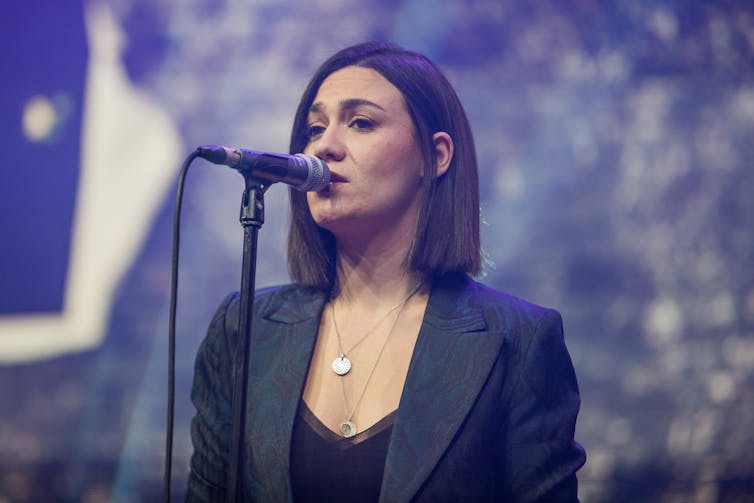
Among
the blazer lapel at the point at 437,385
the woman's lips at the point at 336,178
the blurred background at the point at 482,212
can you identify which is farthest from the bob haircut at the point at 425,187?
the blurred background at the point at 482,212

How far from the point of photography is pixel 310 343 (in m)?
1.88

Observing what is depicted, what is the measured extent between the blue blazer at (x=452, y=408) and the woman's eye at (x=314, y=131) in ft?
1.39

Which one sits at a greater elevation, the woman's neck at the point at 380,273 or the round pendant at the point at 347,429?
the woman's neck at the point at 380,273

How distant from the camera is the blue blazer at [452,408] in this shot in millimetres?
1661

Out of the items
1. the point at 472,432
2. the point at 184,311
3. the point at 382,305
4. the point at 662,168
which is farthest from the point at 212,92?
the point at 472,432

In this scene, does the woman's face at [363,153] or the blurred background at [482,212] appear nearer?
the woman's face at [363,153]

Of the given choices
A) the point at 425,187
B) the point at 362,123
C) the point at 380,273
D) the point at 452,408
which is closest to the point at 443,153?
the point at 425,187

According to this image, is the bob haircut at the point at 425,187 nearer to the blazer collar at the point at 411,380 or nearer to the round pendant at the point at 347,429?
the blazer collar at the point at 411,380

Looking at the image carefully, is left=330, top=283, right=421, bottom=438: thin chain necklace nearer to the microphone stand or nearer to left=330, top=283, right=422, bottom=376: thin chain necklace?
left=330, top=283, right=422, bottom=376: thin chain necklace

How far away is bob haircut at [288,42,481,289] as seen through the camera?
1.94m

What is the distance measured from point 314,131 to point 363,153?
23 centimetres

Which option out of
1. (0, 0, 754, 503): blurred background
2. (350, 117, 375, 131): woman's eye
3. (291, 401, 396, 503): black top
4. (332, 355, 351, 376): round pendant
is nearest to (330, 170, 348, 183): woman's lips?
(350, 117, 375, 131): woman's eye

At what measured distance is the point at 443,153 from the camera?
1989mm

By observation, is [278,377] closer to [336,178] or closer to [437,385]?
[437,385]
